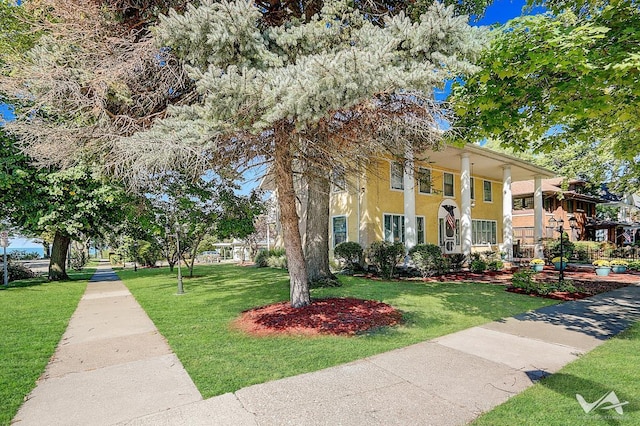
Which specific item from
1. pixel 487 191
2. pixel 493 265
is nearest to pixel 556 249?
pixel 487 191

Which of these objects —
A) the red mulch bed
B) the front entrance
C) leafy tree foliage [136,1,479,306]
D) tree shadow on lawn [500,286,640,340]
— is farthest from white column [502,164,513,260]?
leafy tree foliage [136,1,479,306]

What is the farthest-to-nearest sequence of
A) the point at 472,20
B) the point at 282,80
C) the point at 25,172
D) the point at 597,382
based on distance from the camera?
the point at 25,172 → the point at 472,20 → the point at 282,80 → the point at 597,382

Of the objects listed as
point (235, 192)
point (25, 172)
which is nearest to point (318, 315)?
point (235, 192)

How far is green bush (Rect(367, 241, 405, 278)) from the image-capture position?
1397cm

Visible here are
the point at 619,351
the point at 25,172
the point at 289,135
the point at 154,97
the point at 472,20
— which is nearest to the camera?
the point at 619,351

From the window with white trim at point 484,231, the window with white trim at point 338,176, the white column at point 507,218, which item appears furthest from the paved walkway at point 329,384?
the window with white trim at point 484,231

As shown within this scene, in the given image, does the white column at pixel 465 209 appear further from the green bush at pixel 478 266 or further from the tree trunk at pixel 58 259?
the tree trunk at pixel 58 259

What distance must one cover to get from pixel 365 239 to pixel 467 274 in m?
4.80

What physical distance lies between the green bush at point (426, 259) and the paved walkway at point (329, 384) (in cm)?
763

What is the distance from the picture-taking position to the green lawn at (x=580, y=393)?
2.96 metres

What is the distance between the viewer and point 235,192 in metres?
13.3

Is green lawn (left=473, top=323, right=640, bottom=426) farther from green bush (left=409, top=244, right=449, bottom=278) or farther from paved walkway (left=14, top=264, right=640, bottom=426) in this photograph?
green bush (left=409, top=244, right=449, bottom=278)

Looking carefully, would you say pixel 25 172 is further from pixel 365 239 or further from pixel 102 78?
pixel 365 239

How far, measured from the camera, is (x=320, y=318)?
6.36m
